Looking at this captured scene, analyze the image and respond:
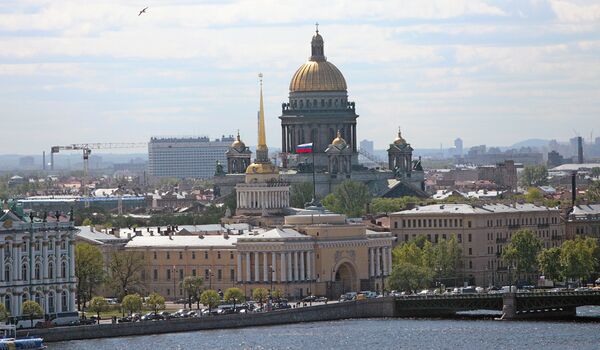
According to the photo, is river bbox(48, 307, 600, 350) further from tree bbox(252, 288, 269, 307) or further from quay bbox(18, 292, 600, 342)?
tree bbox(252, 288, 269, 307)

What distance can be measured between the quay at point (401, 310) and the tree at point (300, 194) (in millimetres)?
42771

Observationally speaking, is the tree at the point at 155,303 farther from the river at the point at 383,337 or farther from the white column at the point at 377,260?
the white column at the point at 377,260

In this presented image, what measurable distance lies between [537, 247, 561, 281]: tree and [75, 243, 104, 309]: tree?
22729mm

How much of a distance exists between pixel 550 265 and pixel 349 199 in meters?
32.7

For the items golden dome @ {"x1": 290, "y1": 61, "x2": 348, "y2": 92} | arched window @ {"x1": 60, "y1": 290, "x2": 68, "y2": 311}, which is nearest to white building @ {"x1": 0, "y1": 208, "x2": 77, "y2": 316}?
arched window @ {"x1": 60, "y1": 290, "x2": 68, "y2": 311}

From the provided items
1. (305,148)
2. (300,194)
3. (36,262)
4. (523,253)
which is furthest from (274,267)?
(305,148)

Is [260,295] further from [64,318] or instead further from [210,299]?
[64,318]

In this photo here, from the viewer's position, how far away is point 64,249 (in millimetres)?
99125

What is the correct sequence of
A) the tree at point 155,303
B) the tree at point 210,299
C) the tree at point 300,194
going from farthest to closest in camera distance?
1. the tree at point 300,194
2. the tree at point 210,299
3. the tree at point 155,303

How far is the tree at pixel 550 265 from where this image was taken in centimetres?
11862

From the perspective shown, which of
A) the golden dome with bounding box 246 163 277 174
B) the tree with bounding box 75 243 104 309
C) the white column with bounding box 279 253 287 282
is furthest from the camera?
the golden dome with bounding box 246 163 277 174

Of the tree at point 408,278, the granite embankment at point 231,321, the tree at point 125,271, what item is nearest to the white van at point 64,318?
the granite embankment at point 231,321

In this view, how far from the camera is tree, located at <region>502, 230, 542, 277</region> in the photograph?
12188 centimetres

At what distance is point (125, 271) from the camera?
113438 mm
